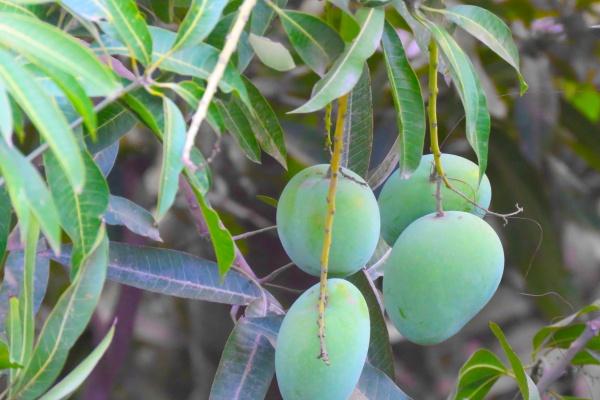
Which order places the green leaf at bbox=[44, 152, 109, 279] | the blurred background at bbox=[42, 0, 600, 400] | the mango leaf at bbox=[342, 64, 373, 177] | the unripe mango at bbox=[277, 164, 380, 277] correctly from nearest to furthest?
the green leaf at bbox=[44, 152, 109, 279]
the unripe mango at bbox=[277, 164, 380, 277]
the mango leaf at bbox=[342, 64, 373, 177]
the blurred background at bbox=[42, 0, 600, 400]

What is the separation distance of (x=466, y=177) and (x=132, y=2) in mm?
278

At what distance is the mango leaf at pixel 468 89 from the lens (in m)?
0.62

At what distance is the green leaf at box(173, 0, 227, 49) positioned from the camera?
550 mm

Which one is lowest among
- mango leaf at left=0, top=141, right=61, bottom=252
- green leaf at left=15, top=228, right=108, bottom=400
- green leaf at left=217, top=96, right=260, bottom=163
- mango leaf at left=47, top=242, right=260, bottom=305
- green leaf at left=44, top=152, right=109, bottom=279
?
mango leaf at left=47, top=242, right=260, bottom=305

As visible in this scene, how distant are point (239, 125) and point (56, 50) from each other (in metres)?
0.21

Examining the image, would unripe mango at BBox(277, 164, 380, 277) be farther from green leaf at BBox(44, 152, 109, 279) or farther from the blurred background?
the blurred background

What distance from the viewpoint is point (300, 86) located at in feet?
5.44

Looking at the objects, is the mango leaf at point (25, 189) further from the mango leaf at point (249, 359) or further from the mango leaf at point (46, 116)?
the mango leaf at point (249, 359)

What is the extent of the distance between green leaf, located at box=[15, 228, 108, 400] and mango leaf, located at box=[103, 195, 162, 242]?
0.14 metres

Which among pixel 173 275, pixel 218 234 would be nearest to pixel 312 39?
pixel 218 234

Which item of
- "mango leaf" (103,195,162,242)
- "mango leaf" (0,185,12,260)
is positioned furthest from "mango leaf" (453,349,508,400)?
"mango leaf" (0,185,12,260)

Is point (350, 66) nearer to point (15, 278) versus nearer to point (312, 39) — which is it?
point (312, 39)

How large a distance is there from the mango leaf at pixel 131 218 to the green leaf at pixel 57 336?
0.14 metres

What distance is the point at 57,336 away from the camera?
1.96 feet
